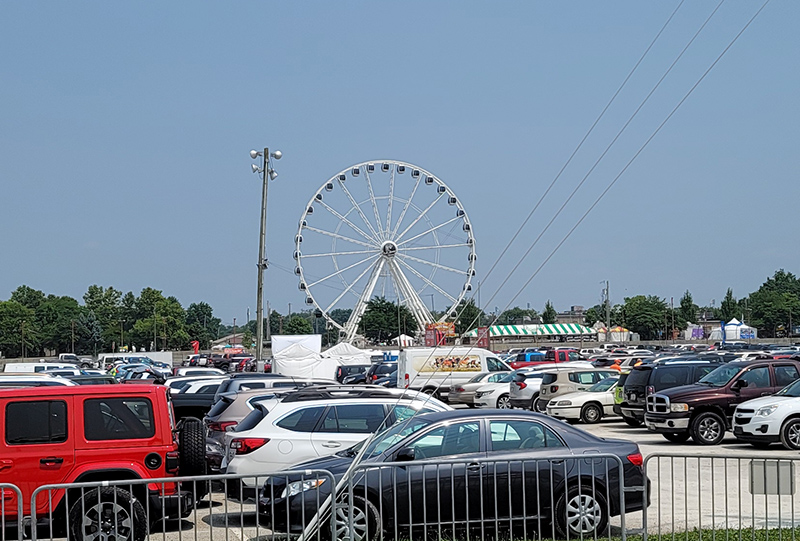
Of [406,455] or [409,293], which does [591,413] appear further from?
[409,293]

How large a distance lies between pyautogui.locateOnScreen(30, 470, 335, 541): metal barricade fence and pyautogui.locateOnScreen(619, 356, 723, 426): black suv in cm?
1616

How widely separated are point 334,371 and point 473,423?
34927 millimetres

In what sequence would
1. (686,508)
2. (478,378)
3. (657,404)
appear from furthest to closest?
(478,378), (657,404), (686,508)

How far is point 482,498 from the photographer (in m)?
9.01

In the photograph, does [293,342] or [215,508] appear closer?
[215,508]

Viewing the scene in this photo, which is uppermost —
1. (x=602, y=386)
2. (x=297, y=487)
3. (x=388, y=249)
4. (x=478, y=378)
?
(x=388, y=249)

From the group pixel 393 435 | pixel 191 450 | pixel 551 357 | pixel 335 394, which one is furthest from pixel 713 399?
pixel 551 357

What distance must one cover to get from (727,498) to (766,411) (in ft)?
33.3

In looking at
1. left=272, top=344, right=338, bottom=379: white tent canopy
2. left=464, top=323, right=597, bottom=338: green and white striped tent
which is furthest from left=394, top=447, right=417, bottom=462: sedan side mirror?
left=464, top=323, right=597, bottom=338: green and white striped tent

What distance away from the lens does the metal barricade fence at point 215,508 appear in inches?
313

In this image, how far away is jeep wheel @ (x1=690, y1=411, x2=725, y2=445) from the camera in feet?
68.3

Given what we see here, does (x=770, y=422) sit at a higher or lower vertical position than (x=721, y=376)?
lower

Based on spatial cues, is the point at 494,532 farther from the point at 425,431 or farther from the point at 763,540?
the point at 763,540

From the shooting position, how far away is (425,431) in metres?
10.2
